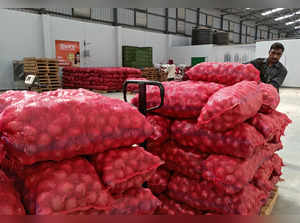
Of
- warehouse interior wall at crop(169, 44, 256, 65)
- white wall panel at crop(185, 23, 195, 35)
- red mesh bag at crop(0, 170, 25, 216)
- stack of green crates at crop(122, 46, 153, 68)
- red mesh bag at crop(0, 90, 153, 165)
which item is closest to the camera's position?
red mesh bag at crop(0, 170, 25, 216)

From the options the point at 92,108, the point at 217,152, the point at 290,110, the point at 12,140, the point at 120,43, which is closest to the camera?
the point at 12,140

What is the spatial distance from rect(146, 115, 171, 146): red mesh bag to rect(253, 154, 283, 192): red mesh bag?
2.62 ft

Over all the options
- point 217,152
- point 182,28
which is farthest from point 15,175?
point 182,28

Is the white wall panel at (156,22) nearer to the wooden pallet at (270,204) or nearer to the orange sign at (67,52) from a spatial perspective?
the orange sign at (67,52)

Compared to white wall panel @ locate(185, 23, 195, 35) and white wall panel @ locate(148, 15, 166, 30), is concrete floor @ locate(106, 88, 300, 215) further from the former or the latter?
white wall panel @ locate(185, 23, 195, 35)

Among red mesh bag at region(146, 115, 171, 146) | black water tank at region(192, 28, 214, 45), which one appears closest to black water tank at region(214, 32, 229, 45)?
black water tank at region(192, 28, 214, 45)

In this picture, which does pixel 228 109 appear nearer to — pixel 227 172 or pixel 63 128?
pixel 227 172

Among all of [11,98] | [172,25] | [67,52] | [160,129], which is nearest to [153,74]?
[67,52]

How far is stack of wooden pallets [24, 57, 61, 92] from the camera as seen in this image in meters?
9.18

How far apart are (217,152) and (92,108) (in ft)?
3.54

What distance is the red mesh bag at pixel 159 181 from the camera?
212 cm

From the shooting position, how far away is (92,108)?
1229 millimetres

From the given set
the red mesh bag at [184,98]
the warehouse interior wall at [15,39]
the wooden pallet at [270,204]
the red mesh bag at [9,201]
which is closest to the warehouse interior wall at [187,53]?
the warehouse interior wall at [15,39]

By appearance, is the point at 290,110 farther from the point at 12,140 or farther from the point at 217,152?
the point at 12,140
